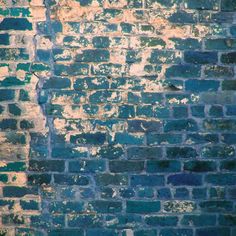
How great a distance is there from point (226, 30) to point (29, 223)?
2.08 metres

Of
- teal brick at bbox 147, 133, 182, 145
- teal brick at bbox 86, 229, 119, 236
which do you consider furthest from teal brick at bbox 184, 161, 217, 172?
teal brick at bbox 86, 229, 119, 236

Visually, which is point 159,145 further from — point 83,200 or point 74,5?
point 74,5

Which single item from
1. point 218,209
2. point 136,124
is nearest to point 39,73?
point 136,124

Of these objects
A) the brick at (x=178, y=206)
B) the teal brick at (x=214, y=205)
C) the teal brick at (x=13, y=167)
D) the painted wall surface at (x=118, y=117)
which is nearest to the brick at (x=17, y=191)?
the painted wall surface at (x=118, y=117)

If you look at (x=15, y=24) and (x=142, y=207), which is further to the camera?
(x=142, y=207)

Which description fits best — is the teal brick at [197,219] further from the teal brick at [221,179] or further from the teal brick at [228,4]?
the teal brick at [228,4]

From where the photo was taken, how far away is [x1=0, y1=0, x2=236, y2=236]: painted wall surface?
82.1 inches

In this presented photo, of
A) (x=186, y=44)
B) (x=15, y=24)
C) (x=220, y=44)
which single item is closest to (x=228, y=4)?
(x=220, y=44)

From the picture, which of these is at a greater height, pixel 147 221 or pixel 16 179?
pixel 16 179

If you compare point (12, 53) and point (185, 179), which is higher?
point (12, 53)

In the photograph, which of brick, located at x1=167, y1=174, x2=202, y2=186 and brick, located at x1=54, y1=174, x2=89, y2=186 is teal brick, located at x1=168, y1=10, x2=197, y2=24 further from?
brick, located at x1=54, y1=174, x2=89, y2=186

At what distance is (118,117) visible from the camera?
2148 millimetres

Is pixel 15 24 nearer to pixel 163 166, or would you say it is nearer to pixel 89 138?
pixel 89 138

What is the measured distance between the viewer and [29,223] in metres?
2.21
